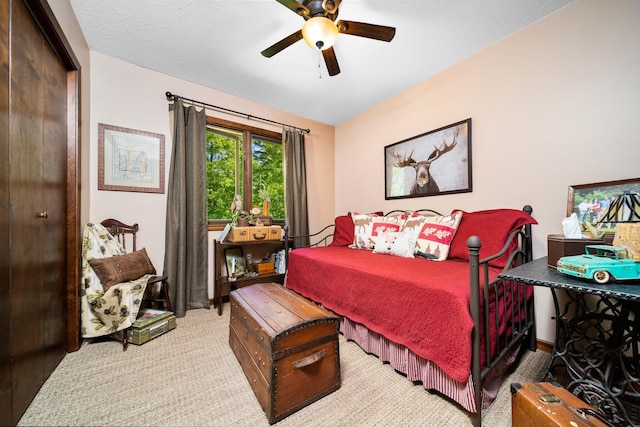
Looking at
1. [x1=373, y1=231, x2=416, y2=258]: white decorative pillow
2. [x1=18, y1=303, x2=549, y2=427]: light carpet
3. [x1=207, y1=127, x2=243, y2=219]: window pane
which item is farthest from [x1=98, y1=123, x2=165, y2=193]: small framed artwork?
[x1=373, y1=231, x2=416, y2=258]: white decorative pillow

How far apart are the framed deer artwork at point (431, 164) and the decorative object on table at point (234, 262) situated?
1961 mm

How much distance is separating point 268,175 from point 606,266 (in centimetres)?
301

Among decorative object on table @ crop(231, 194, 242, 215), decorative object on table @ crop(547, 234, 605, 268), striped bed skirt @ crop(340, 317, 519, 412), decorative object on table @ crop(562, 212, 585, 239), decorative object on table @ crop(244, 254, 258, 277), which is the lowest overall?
striped bed skirt @ crop(340, 317, 519, 412)

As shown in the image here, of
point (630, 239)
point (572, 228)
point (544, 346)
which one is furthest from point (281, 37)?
point (544, 346)

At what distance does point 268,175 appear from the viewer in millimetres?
3215

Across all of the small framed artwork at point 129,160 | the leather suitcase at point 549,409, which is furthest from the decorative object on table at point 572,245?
the small framed artwork at point 129,160

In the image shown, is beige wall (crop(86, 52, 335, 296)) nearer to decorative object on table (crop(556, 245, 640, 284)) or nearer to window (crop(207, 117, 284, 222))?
window (crop(207, 117, 284, 222))

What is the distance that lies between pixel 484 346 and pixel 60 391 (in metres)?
2.25

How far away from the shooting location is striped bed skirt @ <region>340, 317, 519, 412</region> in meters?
1.15

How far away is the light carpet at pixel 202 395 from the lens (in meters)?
1.12

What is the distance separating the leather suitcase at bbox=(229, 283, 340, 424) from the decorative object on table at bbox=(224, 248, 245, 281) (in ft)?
4.13

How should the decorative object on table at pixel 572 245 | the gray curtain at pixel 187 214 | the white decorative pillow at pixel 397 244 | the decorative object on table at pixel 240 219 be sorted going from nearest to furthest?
the decorative object on table at pixel 572 245 → the white decorative pillow at pixel 397 244 → the gray curtain at pixel 187 214 → the decorative object on table at pixel 240 219

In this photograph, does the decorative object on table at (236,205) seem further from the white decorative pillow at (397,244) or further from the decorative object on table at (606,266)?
the decorative object on table at (606,266)

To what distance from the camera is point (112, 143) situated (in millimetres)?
Answer: 2199
